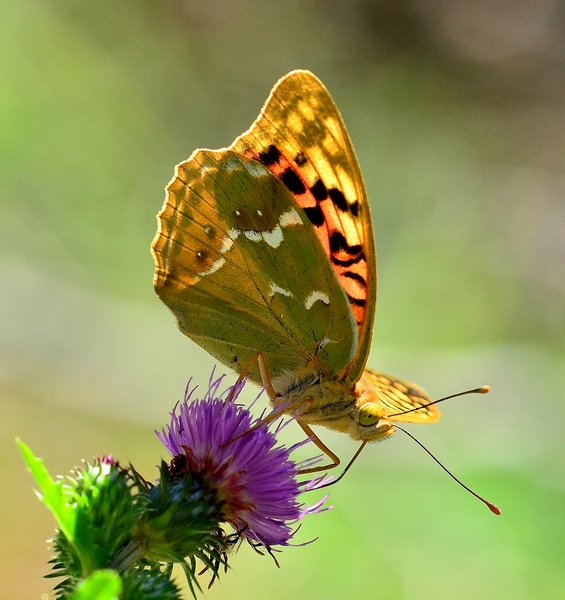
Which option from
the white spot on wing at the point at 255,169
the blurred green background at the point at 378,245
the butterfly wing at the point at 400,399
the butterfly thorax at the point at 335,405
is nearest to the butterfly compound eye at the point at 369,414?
the butterfly thorax at the point at 335,405

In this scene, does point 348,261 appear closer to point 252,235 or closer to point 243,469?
point 252,235

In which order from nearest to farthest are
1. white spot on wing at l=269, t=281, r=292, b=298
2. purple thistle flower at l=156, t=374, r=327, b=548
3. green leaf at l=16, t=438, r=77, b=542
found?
green leaf at l=16, t=438, r=77, b=542 → purple thistle flower at l=156, t=374, r=327, b=548 → white spot on wing at l=269, t=281, r=292, b=298

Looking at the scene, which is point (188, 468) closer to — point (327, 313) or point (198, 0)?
point (327, 313)

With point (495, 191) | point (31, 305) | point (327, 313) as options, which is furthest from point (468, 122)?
point (327, 313)

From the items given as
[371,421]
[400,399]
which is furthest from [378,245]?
[371,421]

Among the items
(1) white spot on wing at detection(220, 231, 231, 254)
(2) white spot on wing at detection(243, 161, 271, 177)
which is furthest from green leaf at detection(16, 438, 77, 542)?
(2) white spot on wing at detection(243, 161, 271, 177)

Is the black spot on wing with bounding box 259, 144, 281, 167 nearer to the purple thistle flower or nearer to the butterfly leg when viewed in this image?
the purple thistle flower
